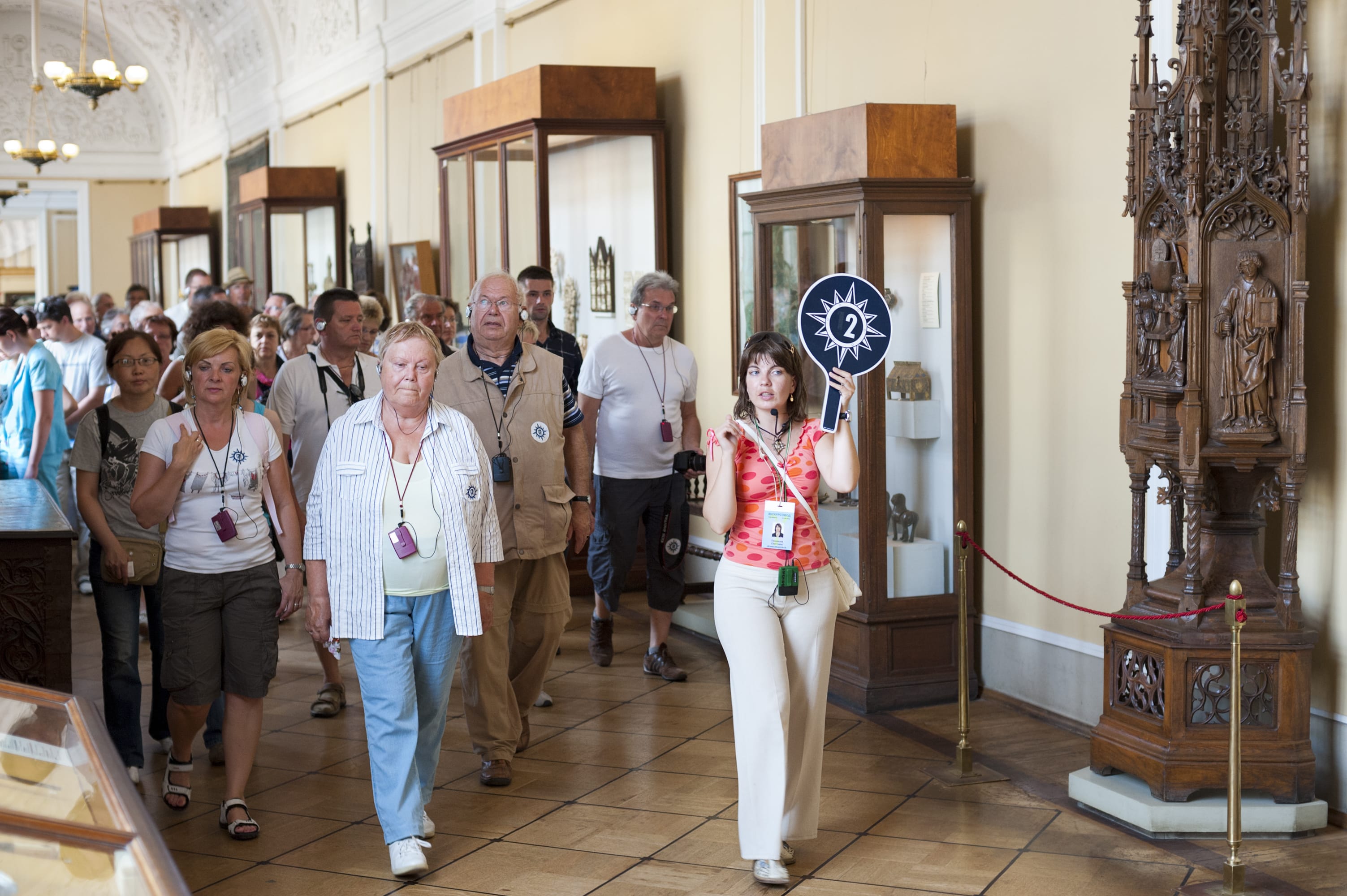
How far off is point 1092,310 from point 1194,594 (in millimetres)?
1450

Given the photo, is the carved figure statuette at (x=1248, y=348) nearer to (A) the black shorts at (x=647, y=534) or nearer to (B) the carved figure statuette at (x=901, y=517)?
(B) the carved figure statuette at (x=901, y=517)

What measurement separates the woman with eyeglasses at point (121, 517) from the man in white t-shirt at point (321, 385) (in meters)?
0.62

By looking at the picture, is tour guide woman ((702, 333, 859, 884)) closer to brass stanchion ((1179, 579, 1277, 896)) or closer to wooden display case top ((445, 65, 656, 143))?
brass stanchion ((1179, 579, 1277, 896))

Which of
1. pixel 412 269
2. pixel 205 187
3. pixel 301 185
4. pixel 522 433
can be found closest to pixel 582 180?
pixel 522 433

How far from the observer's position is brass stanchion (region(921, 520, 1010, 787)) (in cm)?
514

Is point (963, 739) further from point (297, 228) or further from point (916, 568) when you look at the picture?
point (297, 228)

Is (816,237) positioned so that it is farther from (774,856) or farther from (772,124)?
(774,856)

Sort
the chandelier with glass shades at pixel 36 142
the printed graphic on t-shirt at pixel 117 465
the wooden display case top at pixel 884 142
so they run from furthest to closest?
the chandelier with glass shades at pixel 36 142
the wooden display case top at pixel 884 142
the printed graphic on t-shirt at pixel 117 465

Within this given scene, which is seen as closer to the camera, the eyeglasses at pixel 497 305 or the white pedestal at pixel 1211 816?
the white pedestal at pixel 1211 816

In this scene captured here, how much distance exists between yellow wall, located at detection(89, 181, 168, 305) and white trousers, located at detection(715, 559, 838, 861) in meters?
22.6

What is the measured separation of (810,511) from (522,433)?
A: 140 centimetres

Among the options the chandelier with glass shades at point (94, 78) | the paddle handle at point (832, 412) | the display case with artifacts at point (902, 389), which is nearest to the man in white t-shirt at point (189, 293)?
the chandelier with glass shades at point (94, 78)

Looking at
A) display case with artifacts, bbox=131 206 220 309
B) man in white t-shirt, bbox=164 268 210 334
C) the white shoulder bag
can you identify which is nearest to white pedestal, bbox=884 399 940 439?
the white shoulder bag

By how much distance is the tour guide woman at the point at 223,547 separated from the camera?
4656 mm
